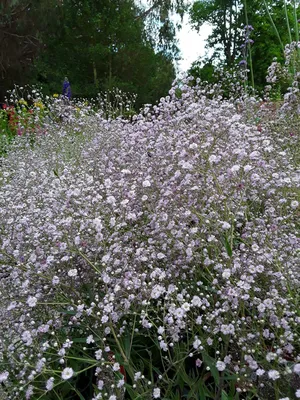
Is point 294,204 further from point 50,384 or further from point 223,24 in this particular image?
point 223,24

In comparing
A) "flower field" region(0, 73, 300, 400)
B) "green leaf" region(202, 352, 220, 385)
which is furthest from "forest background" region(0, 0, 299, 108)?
"green leaf" region(202, 352, 220, 385)

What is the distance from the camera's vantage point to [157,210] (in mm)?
2432

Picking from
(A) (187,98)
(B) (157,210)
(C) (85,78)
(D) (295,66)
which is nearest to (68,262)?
(B) (157,210)

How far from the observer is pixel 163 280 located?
213 cm

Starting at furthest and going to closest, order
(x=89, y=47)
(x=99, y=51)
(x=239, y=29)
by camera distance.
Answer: (x=239, y=29) < (x=89, y=47) < (x=99, y=51)

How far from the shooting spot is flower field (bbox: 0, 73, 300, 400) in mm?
1798

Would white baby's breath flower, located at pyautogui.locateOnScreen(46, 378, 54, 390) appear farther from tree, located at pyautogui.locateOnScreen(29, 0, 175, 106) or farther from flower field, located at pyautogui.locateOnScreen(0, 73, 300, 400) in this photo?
tree, located at pyautogui.locateOnScreen(29, 0, 175, 106)

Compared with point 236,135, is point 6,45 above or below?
above

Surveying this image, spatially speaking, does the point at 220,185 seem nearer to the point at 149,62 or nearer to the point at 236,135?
the point at 236,135

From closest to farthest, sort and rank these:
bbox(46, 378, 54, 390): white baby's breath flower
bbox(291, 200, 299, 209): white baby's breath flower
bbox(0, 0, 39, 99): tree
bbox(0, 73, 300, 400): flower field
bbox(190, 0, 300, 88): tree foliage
A: bbox(46, 378, 54, 390): white baby's breath flower → bbox(0, 73, 300, 400): flower field → bbox(291, 200, 299, 209): white baby's breath flower → bbox(0, 0, 39, 99): tree → bbox(190, 0, 300, 88): tree foliage

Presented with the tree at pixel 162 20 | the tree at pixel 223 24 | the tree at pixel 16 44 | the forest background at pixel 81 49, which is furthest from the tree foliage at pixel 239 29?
the tree at pixel 16 44

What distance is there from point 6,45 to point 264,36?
13.6 m

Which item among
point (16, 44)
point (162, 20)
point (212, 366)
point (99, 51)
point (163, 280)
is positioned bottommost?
point (212, 366)

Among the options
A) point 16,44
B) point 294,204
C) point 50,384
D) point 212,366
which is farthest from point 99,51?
point 50,384
